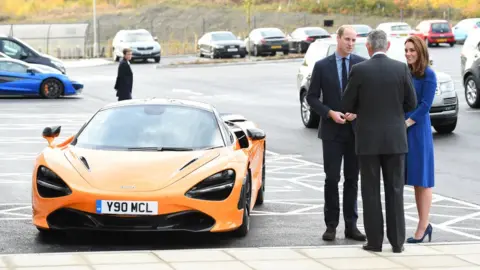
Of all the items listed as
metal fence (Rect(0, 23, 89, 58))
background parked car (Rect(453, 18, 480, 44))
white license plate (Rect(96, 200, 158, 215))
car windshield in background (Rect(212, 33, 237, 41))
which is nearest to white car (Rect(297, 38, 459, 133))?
white license plate (Rect(96, 200, 158, 215))

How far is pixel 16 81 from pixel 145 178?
72.3 ft

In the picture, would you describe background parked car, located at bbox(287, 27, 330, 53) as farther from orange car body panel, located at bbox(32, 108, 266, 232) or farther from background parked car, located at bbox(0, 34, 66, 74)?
orange car body panel, located at bbox(32, 108, 266, 232)

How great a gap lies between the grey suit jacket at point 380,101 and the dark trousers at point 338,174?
0.78 meters

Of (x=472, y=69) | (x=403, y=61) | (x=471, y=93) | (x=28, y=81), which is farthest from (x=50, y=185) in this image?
(x=28, y=81)

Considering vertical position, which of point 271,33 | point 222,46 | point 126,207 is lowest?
point 222,46

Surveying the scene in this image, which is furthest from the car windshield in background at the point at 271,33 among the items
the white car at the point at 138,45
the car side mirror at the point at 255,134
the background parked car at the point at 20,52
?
the car side mirror at the point at 255,134

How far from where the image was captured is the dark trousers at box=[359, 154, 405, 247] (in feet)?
30.4

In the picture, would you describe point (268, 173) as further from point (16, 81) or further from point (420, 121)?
point (16, 81)

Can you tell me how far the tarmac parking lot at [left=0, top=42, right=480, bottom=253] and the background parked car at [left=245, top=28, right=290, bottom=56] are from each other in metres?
22.6

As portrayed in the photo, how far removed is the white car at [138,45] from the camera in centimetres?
5506

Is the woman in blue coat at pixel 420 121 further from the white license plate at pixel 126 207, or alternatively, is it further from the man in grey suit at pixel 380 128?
the white license plate at pixel 126 207

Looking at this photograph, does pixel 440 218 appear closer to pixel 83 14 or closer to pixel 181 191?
pixel 181 191

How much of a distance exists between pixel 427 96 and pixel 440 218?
86.7 inches

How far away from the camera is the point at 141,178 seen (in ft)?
32.3
